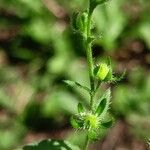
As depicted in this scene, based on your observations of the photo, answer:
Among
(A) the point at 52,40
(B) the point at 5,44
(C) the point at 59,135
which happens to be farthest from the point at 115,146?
(B) the point at 5,44

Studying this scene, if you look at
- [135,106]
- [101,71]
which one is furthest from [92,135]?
[135,106]

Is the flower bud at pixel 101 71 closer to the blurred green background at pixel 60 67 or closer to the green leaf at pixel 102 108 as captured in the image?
the green leaf at pixel 102 108

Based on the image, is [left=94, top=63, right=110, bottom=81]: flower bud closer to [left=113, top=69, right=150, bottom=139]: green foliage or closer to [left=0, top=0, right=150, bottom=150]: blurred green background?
[left=0, top=0, right=150, bottom=150]: blurred green background

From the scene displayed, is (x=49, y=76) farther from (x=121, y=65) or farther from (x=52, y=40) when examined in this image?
(x=121, y=65)

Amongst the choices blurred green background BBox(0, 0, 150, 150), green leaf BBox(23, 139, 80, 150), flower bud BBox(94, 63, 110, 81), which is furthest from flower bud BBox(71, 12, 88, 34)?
blurred green background BBox(0, 0, 150, 150)

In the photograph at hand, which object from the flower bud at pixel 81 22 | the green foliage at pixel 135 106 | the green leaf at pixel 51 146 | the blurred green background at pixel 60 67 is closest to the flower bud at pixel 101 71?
the flower bud at pixel 81 22

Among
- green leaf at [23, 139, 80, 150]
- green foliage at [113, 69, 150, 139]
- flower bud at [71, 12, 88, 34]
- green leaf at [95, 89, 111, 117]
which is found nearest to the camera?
flower bud at [71, 12, 88, 34]

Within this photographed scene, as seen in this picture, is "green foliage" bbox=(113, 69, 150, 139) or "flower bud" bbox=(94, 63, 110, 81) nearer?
"flower bud" bbox=(94, 63, 110, 81)
